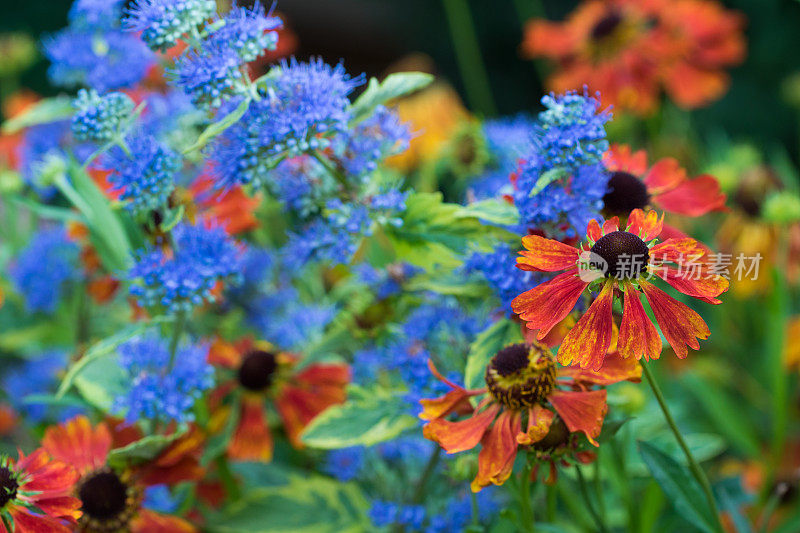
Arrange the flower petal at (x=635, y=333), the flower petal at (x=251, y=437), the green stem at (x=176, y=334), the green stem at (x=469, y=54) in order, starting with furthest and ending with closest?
the green stem at (x=469, y=54), the flower petal at (x=251, y=437), the green stem at (x=176, y=334), the flower petal at (x=635, y=333)

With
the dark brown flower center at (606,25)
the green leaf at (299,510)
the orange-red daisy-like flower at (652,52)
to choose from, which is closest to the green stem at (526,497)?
the green leaf at (299,510)

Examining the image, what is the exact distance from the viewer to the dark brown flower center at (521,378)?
0.62 meters

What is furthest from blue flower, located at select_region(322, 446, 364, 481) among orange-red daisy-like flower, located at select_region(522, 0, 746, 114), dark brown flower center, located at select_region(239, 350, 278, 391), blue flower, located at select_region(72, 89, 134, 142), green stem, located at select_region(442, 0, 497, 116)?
green stem, located at select_region(442, 0, 497, 116)

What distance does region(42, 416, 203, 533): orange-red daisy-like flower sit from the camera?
0.73 meters

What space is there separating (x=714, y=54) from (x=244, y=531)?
1166mm

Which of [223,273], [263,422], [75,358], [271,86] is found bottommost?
[263,422]

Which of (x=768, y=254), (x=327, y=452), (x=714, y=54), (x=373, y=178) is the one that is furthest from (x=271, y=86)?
(x=714, y=54)

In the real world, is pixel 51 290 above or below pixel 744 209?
above

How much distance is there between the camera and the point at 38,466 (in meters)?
0.63

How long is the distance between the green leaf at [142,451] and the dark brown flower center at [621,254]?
45cm

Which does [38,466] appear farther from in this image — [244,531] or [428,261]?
[428,261]

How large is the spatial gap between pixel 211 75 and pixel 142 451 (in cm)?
38

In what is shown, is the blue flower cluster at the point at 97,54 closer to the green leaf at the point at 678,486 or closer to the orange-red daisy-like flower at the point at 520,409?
the orange-red daisy-like flower at the point at 520,409

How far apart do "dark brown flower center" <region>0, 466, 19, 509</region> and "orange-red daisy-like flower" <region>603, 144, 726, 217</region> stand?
0.55 m
